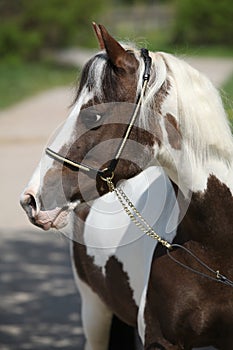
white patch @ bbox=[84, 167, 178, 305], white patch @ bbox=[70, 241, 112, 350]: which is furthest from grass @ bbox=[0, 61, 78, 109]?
white patch @ bbox=[84, 167, 178, 305]

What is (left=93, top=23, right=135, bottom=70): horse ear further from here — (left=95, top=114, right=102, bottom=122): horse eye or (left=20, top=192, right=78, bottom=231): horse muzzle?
(left=20, top=192, right=78, bottom=231): horse muzzle

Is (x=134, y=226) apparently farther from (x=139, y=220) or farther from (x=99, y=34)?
(x=99, y=34)

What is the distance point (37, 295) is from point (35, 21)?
21.1 meters

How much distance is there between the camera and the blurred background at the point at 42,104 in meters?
5.22

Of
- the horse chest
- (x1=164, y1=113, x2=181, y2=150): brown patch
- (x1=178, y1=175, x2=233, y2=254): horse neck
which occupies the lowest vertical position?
the horse chest

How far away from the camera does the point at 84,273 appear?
13.0 ft

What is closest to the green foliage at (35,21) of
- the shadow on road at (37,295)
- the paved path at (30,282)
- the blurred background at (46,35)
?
the blurred background at (46,35)

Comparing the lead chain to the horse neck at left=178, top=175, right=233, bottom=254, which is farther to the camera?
the lead chain

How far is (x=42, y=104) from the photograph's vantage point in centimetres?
1761

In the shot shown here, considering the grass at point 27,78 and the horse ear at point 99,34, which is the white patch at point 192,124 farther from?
the grass at point 27,78

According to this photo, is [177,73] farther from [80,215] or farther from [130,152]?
[80,215]

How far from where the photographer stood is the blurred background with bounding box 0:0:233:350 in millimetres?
5219

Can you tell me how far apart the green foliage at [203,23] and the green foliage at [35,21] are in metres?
11.8

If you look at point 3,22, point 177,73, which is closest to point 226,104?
point 177,73
